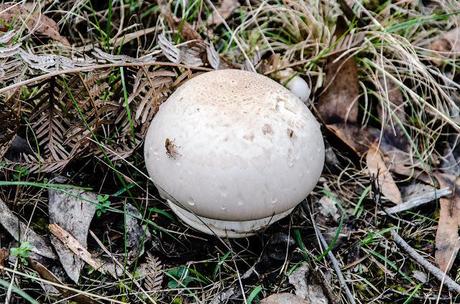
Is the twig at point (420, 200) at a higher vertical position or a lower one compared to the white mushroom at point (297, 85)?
lower

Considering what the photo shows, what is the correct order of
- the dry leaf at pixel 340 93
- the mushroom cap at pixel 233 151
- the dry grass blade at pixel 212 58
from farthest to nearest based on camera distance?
the dry leaf at pixel 340 93 < the dry grass blade at pixel 212 58 < the mushroom cap at pixel 233 151

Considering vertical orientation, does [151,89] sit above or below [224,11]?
above

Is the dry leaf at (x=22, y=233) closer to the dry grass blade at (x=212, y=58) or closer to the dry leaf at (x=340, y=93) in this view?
the dry grass blade at (x=212, y=58)

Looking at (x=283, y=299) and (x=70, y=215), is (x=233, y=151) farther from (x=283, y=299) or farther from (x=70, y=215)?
(x=70, y=215)

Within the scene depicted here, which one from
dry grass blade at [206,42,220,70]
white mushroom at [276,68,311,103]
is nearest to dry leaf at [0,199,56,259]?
dry grass blade at [206,42,220,70]

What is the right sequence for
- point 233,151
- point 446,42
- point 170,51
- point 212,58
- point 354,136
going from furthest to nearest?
point 446,42, point 354,136, point 212,58, point 170,51, point 233,151

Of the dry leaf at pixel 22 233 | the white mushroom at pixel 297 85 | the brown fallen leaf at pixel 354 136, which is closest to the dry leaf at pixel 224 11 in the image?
the white mushroom at pixel 297 85

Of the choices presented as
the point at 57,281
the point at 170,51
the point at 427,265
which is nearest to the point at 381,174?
the point at 427,265
